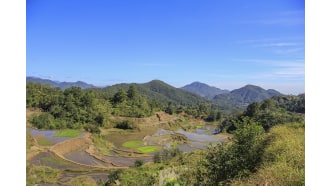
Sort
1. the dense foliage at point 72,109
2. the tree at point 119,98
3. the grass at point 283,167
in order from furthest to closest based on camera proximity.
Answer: the tree at point 119,98, the dense foliage at point 72,109, the grass at point 283,167

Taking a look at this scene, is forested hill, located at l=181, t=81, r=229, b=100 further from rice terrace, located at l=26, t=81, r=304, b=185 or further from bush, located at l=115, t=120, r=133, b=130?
bush, located at l=115, t=120, r=133, b=130

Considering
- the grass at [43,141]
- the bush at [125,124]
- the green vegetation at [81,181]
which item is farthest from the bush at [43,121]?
the green vegetation at [81,181]

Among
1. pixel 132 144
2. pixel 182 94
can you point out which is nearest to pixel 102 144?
pixel 132 144

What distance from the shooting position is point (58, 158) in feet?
47.6

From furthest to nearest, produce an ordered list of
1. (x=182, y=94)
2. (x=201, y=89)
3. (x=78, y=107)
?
(x=201, y=89) < (x=182, y=94) < (x=78, y=107)

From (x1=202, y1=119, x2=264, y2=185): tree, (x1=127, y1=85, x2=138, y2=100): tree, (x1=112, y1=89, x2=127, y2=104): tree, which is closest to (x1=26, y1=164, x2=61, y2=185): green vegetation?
(x1=202, y1=119, x2=264, y2=185): tree

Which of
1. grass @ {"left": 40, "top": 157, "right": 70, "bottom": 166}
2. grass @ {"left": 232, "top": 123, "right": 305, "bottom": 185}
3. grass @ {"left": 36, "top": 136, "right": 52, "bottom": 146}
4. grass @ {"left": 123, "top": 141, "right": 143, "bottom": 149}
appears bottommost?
grass @ {"left": 123, "top": 141, "right": 143, "bottom": 149}

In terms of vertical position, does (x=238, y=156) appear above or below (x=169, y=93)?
below

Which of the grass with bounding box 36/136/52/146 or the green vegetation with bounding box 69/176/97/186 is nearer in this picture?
the green vegetation with bounding box 69/176/97/186

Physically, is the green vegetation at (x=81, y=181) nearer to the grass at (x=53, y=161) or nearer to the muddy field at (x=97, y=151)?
the muddy field at (x=97, y=151)

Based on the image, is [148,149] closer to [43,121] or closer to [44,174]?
[44,174]

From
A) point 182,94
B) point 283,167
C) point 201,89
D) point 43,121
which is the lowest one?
point 43,121
